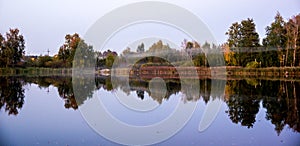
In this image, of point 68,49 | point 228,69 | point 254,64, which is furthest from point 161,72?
point 68,49

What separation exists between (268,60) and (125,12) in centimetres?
2552

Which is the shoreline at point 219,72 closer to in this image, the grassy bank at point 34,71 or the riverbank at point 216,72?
the riverbank at point 216,72

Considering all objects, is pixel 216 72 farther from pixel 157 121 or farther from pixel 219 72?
pixel 157 121

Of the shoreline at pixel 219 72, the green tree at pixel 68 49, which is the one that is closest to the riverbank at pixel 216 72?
the shoreline at pixel 219 72

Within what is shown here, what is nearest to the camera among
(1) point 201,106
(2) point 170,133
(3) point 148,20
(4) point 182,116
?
(2) point 170,133

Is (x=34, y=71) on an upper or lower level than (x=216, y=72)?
upper

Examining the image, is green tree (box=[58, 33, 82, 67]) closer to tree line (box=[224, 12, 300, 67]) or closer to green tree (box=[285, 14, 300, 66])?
tree line (box=[224, 12, 300, 67])

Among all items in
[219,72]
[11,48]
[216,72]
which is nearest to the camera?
[216,72]

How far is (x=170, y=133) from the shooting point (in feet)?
20.6

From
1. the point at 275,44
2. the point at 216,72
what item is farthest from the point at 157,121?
the point at 275,44

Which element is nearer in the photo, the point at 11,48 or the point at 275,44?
the point at 275,44

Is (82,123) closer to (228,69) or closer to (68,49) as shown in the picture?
(228,69)

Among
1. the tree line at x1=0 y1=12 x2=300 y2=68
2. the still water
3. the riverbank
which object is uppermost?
the tree line at x1=0 y1=12 x2=300 y2=68

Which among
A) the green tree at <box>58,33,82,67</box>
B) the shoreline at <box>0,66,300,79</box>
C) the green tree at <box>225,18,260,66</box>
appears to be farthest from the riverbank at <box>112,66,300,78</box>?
the green tree at <box>58,33,82,67</box>
